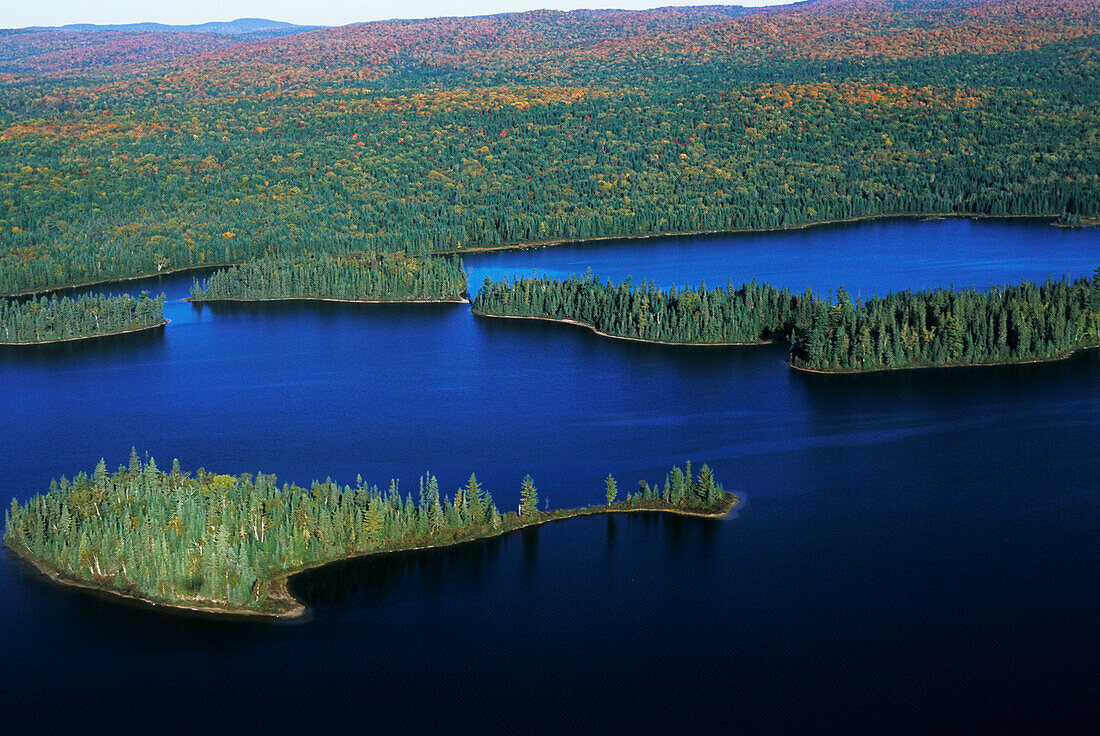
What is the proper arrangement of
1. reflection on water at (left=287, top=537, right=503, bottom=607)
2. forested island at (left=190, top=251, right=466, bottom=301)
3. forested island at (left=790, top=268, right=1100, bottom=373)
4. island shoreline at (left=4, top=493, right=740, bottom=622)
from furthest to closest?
1. forested island at (left=190, top=251, right=466, bottom=301)
2. forested island at (left=790, top=268, right=1100, bottom=373)
3. reflection on water at (left=287, top=537, right=503, bottom=607)
4. island shoreline at (left=4, top=493, right=740, bottom=622)

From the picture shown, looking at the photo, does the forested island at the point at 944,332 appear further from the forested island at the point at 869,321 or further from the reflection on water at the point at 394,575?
the reflection on water at the point at 394,575

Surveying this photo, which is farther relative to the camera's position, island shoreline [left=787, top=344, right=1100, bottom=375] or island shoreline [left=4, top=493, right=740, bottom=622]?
island shoreline [left=787, top=344, right=1100, bottom=375]

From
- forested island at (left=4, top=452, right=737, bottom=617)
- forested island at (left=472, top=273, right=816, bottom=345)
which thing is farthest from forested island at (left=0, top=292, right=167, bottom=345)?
forested island at (left=4, top=452, right=737, bottom=617)

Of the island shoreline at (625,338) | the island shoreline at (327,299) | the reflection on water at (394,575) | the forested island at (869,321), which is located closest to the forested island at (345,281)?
the island shoreline at (327,299)

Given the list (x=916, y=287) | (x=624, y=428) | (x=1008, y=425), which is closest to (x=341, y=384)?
(x=624, y=428)

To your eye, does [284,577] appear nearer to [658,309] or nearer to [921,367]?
[921,367]

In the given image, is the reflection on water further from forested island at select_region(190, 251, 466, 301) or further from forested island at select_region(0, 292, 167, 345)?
forested island at select_region(190, 251, 466, 301)

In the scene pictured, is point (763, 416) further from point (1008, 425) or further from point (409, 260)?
point (409, 260)
